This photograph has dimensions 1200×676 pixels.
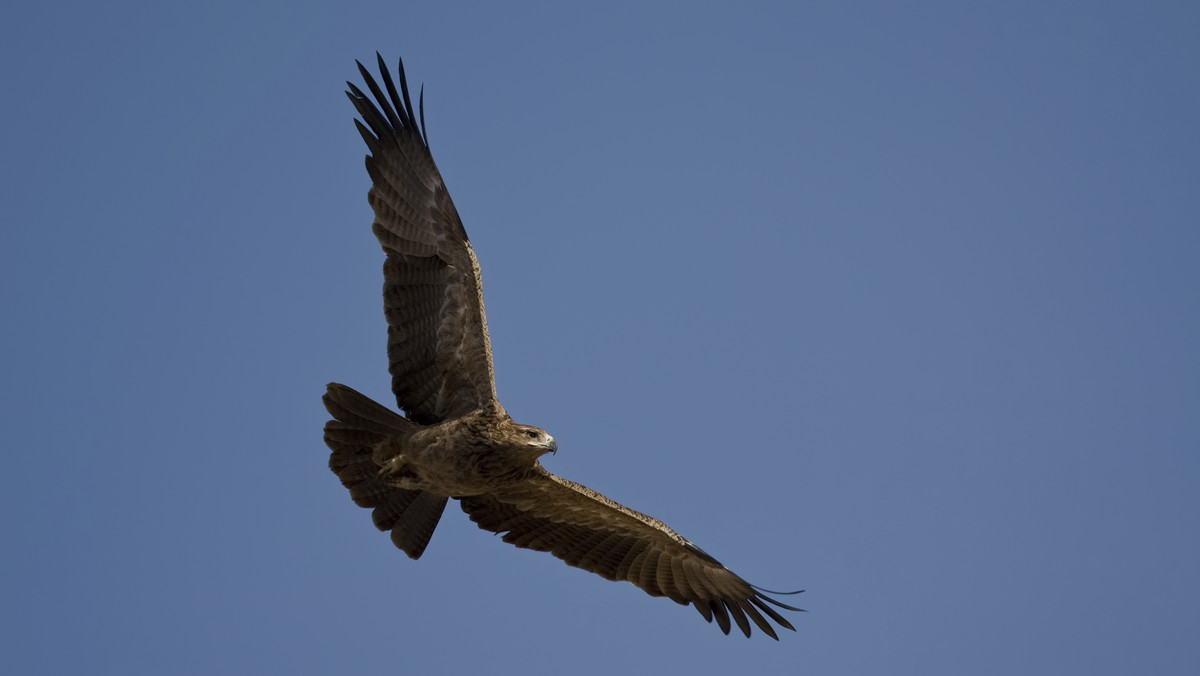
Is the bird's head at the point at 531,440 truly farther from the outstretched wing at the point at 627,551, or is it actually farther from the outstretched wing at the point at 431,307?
the outstretched wing at the point at 627,551

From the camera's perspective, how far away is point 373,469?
1076 centimetres

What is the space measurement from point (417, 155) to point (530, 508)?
129 inches

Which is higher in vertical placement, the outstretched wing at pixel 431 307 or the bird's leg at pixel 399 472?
the outstretched wing at pixel 431 307

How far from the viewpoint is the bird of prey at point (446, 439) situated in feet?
33.6

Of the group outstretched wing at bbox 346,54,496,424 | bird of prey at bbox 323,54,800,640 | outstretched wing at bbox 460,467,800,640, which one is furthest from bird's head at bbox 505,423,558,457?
outstretched wing at bbox 460,467,800,640

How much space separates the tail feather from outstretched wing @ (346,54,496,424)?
1.17ft

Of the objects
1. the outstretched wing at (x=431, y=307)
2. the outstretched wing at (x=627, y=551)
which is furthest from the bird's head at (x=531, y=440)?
the outstretched wing at (x=627, y=551)

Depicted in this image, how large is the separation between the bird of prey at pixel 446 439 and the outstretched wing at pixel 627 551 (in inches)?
0.4

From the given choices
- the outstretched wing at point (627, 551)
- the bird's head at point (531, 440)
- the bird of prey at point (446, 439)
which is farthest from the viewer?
the outstretched wing at point (627, 551)

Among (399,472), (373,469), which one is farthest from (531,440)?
(373,469)

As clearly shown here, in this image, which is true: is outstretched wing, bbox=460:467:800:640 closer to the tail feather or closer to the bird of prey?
the bird of prey

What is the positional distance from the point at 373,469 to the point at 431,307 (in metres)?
1.47

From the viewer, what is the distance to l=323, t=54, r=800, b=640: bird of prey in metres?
10.2

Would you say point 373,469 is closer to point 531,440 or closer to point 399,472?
point 399,472
